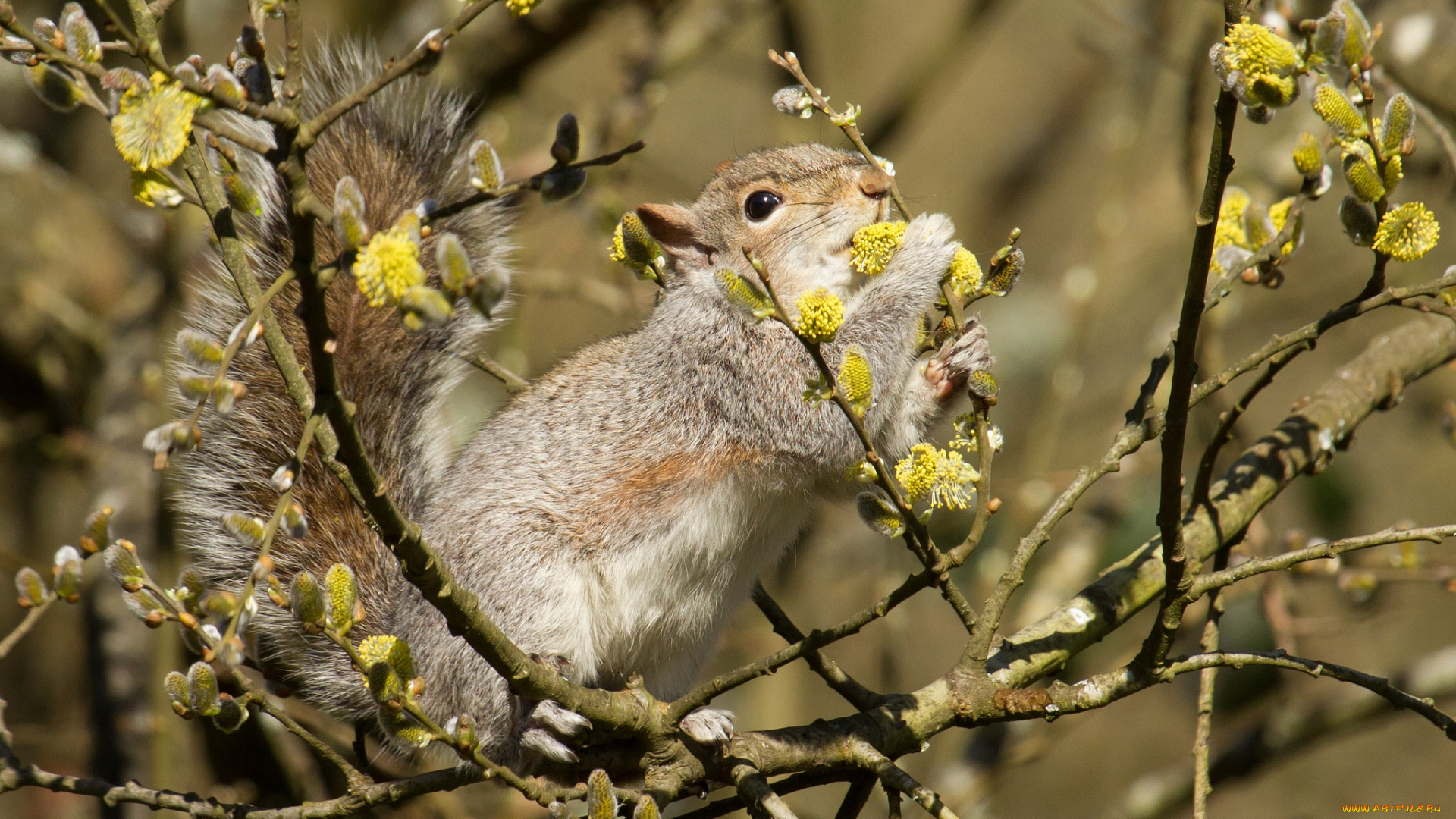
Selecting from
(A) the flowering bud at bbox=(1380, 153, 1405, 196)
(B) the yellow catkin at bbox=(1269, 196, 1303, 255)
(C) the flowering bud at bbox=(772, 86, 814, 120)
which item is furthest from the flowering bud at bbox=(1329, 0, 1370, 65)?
(C) the flowering bud at bbox=(772, 86, 814, 120)

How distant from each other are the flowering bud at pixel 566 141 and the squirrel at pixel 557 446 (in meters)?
1.17

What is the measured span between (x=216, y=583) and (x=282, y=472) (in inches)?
60.6

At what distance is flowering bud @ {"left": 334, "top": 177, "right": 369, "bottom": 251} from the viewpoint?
1.06 meters

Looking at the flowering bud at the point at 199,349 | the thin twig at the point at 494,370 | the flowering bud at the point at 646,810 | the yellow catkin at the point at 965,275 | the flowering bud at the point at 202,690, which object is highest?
the thin twig at the point at 494,370

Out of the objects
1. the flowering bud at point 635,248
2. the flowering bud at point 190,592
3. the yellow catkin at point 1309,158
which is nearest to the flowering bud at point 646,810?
the flowering bud at point 190,592

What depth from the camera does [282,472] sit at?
111cm

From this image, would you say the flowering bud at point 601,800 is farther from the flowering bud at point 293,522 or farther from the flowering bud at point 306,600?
the flowering bud at point 293,522

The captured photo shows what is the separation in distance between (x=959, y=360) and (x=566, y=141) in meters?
1.20

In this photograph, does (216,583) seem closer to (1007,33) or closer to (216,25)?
(216,25)

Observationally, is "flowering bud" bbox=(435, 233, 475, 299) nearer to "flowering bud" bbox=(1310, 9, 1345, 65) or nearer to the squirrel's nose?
"flowering bud" bbox=(1310, 9, 1345, 65)

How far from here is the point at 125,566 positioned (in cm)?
140

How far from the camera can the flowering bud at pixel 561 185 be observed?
117cm

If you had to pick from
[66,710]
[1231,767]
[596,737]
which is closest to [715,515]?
[596,737]

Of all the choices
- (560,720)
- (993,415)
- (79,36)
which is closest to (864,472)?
(560,720)
